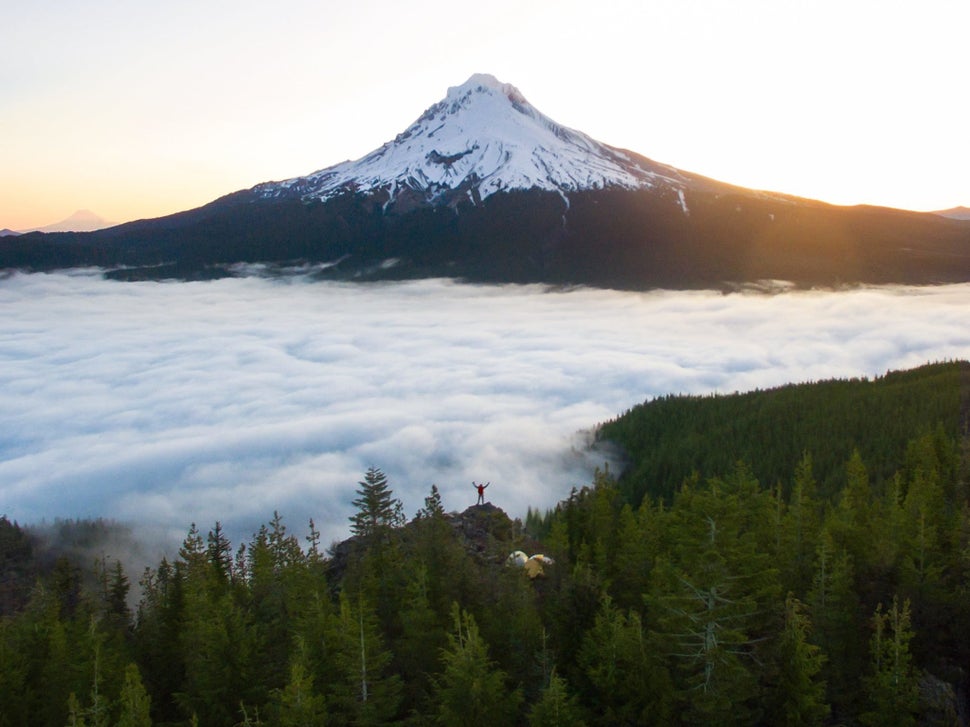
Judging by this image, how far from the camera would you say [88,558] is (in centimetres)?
10931

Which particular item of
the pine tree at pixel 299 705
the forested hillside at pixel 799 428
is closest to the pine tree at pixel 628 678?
the pine tree at pixel 299 705

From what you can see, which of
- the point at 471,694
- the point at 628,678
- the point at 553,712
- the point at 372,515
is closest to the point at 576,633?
the point at 628,678

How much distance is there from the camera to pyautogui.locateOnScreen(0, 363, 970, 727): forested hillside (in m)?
20.7

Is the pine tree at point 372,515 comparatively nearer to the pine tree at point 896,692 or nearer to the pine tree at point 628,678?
the pine tree at point 628,678

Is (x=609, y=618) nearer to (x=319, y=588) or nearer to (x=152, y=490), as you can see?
(x=319, y=588)

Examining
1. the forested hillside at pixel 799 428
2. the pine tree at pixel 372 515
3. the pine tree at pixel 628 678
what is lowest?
the forested hillside at pixel 799 428

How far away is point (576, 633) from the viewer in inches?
1126

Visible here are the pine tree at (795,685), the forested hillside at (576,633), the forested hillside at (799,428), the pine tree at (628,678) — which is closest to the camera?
the pine tree at (795,685)

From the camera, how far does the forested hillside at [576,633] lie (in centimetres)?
2072

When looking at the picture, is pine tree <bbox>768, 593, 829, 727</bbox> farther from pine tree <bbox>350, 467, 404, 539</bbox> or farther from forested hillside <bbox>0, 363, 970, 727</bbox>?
pine tree <bbox>350, 467, 404, 539</bbox>

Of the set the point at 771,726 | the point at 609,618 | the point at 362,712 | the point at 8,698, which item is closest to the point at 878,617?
the point at 771,726

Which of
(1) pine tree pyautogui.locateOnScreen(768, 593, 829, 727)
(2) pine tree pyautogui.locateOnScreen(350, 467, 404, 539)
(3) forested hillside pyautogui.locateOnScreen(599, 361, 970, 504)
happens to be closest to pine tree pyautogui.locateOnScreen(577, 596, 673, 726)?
(1) pine tree pyautogui.locateOnScreen(768, 593, 829, 727)

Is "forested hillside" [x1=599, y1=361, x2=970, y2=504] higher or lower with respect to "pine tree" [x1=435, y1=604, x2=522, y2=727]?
lower

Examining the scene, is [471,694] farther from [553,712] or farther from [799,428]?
[799,428]
